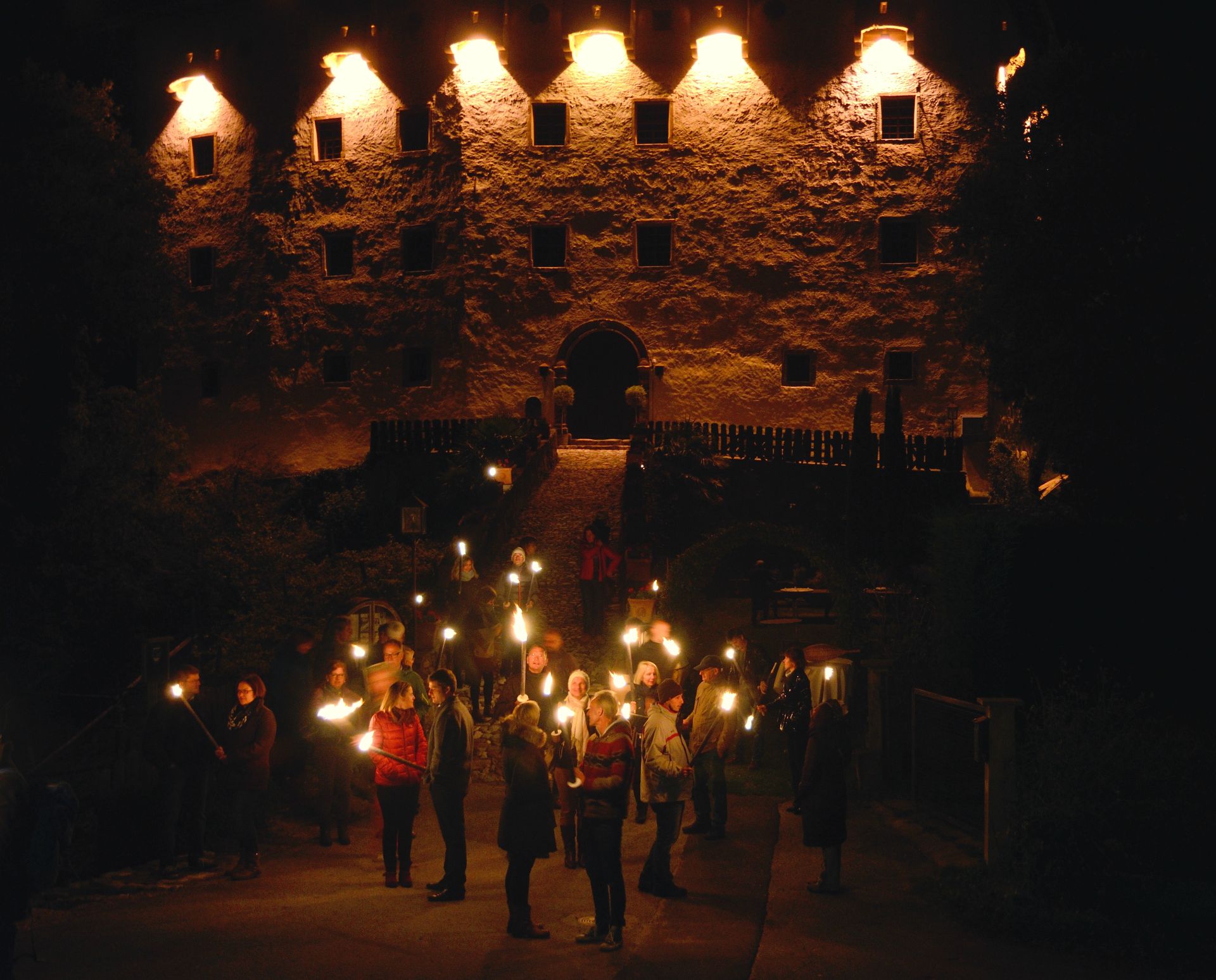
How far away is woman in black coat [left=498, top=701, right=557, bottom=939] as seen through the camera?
9.50 metres

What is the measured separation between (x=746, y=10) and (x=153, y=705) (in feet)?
87.8

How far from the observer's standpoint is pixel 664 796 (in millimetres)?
10516

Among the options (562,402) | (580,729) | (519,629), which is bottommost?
(580,729)

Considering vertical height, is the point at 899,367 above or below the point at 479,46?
below

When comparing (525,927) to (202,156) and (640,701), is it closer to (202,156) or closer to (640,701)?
(640,701)

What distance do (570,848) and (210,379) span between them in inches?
1107

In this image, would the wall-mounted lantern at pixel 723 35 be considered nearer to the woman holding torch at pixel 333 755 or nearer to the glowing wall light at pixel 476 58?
the glowing wall light at pixel 476 58

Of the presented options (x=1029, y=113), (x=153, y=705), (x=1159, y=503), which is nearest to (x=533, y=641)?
(x=153, y=705)

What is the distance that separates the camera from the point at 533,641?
585 inches

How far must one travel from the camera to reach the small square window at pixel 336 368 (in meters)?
35.2

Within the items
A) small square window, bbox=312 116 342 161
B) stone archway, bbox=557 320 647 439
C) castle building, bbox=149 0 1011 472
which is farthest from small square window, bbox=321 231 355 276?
stone archway, bbox=557 320 647 439

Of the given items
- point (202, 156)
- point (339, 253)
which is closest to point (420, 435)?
point (339, 253)

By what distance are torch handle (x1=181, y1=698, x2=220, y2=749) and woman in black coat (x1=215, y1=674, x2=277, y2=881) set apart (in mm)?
65

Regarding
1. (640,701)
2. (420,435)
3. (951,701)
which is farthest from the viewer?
(420,435)
